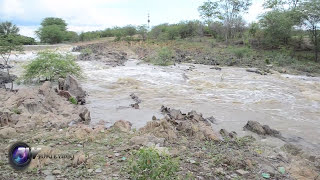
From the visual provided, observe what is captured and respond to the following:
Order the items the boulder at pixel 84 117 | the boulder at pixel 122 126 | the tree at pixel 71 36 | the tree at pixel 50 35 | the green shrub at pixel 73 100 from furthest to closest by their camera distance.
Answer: the tree at pixel 71 36 < the tree at pixel 50 35 < the green shrub at pixel 73 100 < the boulder at pixel 84 117 < the boulder at pixel 122 126

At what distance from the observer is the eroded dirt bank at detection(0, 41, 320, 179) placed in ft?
12.4

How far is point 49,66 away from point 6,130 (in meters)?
6.69

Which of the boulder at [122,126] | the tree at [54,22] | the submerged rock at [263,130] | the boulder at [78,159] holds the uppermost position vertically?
the tree at [54,22]

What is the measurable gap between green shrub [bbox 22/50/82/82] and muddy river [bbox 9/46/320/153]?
110 centimetres

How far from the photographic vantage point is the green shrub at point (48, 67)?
1097 cm

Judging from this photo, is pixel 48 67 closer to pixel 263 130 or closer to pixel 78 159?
pixel 78 159

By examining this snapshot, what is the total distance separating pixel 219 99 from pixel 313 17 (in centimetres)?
1662

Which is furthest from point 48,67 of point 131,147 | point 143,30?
point 143,30

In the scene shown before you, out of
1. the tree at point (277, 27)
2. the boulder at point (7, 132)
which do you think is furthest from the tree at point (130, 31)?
the boulder at point (7, 132)

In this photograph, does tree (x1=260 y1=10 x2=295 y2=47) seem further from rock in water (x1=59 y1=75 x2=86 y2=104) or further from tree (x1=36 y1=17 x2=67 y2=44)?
tree (x1=36 y1=17 x2=67 y2=44)

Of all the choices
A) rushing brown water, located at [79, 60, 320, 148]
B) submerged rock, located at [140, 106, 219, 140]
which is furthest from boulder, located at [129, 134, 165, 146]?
rushing brown water, located at [79, 60, 320, 148]

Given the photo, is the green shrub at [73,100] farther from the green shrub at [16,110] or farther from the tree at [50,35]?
the tree at [50,35]

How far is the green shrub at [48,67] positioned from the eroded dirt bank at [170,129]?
4.09 ft

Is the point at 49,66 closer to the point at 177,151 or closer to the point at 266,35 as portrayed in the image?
the point at 177,151
